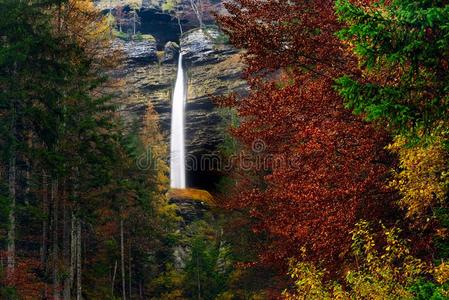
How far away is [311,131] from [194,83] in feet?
157

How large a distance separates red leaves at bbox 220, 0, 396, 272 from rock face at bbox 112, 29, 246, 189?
128ft

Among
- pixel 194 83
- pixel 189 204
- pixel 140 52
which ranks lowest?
pixel 189 204

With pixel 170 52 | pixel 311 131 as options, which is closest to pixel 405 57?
pixel 311 131

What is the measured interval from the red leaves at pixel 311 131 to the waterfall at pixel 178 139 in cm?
4094

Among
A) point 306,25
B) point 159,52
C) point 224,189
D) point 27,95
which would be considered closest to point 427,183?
point 306,25

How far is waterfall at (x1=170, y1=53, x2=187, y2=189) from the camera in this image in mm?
51938

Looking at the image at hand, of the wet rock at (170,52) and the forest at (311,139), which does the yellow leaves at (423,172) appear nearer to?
the forest at (311,139)

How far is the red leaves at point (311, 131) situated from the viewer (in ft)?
28.1

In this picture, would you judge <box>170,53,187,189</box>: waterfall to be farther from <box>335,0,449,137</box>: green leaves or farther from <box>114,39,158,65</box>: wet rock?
<box>335,0,449,137</box>: green leaves

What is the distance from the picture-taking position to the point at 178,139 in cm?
5316

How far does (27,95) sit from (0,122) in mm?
1302

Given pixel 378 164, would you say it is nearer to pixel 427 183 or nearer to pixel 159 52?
pixel 427 183

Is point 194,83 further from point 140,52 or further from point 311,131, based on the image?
point 311,131

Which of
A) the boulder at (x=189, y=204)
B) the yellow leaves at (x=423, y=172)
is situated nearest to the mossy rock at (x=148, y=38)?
the boulder at (x=189, y=204)
